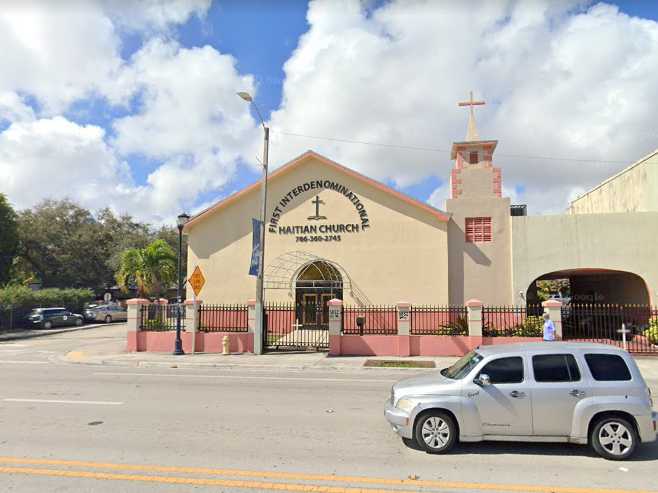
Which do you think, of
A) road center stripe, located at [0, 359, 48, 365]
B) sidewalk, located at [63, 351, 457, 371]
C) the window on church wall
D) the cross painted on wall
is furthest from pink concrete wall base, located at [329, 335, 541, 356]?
road center stripe, located at [0, 359, 48, 365]

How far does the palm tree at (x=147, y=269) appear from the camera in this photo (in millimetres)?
32656

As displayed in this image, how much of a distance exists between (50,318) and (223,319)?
20.2 metres

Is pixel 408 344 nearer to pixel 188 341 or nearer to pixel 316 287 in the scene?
pixel 316 287

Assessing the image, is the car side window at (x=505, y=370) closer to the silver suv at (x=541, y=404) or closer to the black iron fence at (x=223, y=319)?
the silver suv at (x=541, y=404)

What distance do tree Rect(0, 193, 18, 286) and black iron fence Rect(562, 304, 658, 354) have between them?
41755 mm

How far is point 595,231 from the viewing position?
22688mm

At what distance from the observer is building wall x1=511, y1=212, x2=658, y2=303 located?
878 inches

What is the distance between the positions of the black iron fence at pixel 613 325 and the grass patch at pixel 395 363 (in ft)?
22.0

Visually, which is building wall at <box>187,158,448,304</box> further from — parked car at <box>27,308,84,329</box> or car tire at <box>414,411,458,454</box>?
car tire at <box>414,411,458,454</box>

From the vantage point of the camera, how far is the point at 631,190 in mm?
26297

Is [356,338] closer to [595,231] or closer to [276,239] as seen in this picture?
[276,239]

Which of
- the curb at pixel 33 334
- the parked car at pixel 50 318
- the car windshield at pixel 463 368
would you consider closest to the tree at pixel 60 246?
the parked car at pixel 50 318

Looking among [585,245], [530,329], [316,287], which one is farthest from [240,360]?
[585,245]

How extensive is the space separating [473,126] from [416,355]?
13.5m
